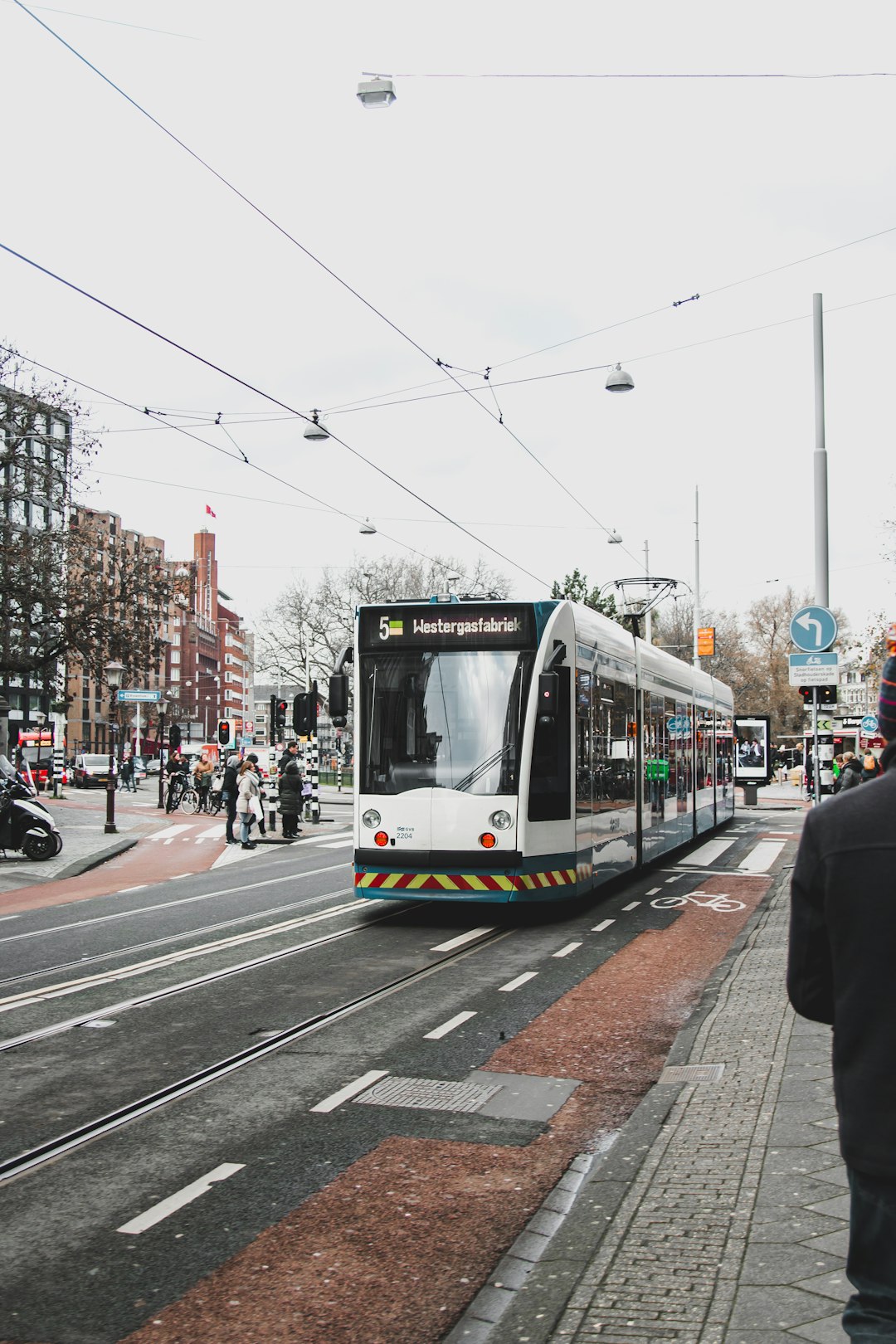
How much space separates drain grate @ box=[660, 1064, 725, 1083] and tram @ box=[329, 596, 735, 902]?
5063mm

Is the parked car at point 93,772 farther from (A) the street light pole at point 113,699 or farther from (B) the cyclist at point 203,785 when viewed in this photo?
(A) the street light pole at point 113,699

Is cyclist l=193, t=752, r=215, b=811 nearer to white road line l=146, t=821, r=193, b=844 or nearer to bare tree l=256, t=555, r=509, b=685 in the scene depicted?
Answer: white road line l=146, t=821, r=193, b=844

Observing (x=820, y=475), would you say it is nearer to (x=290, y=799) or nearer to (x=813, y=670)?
(x=813, y=670)

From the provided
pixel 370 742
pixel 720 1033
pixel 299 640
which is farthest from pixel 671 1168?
pixel 299 640

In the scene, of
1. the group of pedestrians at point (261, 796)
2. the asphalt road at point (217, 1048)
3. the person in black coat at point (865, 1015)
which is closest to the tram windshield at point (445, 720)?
the asphalt road at point (217, 1048)

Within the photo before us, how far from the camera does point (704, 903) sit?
1423cm

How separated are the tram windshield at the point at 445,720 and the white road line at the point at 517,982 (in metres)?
2.39

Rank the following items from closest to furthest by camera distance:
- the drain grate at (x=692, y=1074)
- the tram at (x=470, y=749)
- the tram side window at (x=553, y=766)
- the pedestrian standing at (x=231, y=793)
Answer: the drain grate at (x=692, y=1074)
the tram at (x=470, y=749)
the tram side window at (x=553, y=766)
the pedestrian standing at (x=231, y=793)

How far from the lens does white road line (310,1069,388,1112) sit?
5988 mm

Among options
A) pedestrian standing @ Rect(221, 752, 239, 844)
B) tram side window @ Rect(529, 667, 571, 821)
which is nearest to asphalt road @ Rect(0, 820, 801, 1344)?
tram side window @ Rect(529, 667, 571, 821)

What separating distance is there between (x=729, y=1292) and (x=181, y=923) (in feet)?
31.6

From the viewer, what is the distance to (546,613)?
39.6 feet

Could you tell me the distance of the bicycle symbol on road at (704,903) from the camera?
45.1 feet

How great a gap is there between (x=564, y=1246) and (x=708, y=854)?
17.7 metres
